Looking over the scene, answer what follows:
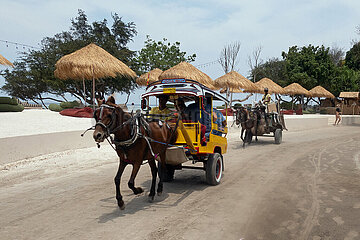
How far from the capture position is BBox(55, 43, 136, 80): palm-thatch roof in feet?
56.5

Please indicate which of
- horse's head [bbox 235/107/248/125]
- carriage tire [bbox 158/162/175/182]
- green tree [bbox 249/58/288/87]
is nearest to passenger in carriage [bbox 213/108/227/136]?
carriage tire [bbox 158/162/175/182]

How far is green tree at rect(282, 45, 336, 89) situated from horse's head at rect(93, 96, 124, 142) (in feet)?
142

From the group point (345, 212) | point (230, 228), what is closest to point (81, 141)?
point (230, 228)

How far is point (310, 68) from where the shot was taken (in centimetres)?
4422

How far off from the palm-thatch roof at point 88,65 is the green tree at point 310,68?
33753 millimetres

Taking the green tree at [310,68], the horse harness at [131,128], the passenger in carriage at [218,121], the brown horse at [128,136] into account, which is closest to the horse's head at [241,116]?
the passenger in carriage at [218,121]

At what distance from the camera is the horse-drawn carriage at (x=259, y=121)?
13556 mm

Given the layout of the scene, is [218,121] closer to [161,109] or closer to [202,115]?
[202,115]

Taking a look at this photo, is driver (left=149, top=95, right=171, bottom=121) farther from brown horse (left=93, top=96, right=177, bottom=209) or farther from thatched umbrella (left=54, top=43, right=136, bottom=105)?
thatched umbrella (left=54, top=43, right=136, bottom=105)

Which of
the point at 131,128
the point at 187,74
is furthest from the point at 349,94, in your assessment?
the point at 131,128

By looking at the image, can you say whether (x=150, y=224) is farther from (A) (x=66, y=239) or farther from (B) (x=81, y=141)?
(B) (x=81, y=141)

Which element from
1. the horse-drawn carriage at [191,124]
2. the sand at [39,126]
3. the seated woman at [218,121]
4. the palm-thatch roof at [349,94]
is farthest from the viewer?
the palm-thatch roof at [349,94]

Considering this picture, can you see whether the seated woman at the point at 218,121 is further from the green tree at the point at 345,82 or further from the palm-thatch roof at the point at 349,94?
the green tree at the point at 345,82

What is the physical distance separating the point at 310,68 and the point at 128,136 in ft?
149
